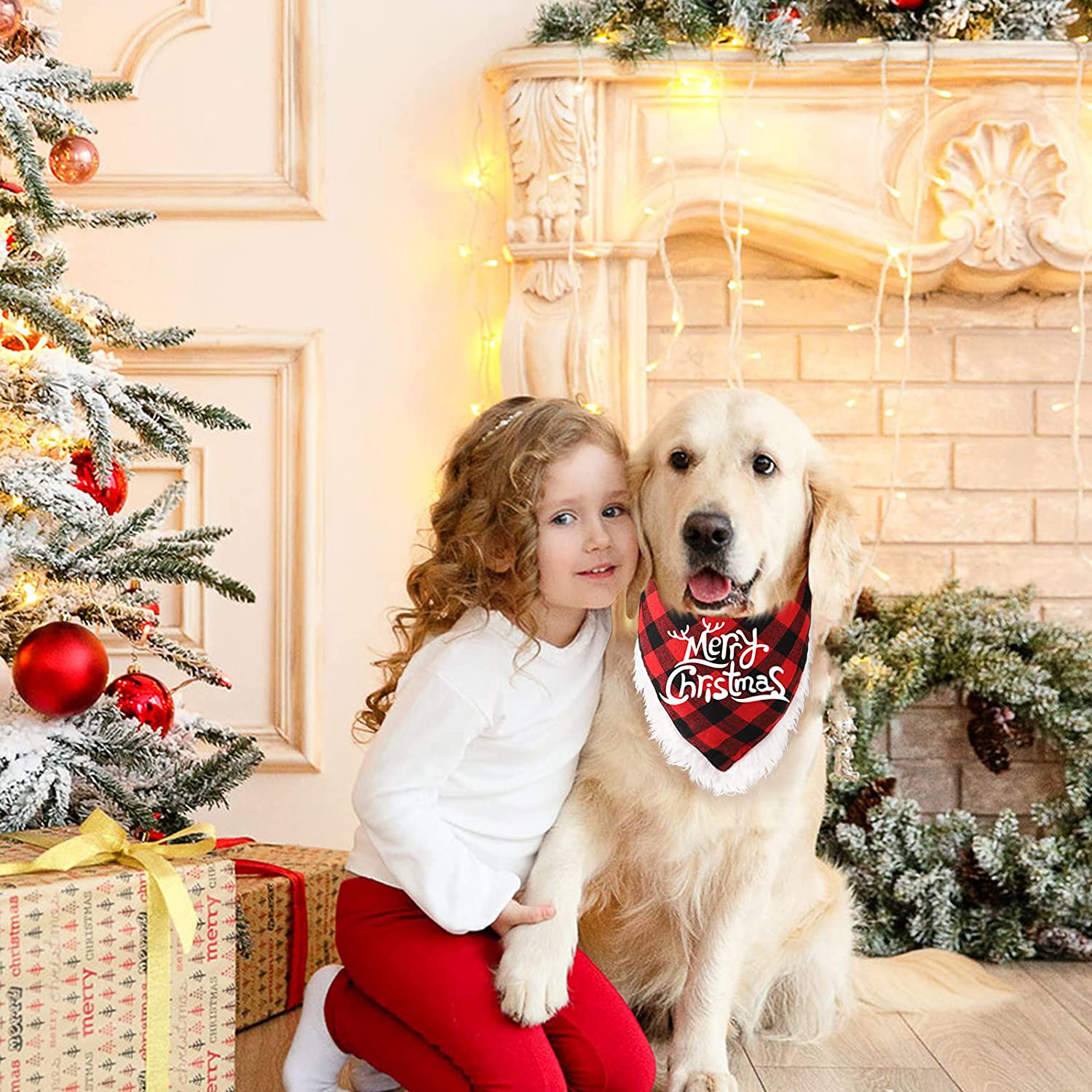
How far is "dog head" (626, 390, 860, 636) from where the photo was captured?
5.25 feet

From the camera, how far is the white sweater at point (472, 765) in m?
1.43

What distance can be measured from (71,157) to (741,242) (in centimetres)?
131

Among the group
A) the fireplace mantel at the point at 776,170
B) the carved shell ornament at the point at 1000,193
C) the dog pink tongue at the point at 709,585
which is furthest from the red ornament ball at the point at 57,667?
the carved shell ornament at the point at 1000,193

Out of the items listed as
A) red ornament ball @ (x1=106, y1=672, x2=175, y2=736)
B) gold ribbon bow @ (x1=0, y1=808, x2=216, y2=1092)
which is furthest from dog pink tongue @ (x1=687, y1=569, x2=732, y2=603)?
red ornament ball @ (x1=106, y1=672, x2=175, y2=736)

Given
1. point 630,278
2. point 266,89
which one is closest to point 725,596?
point 630,278

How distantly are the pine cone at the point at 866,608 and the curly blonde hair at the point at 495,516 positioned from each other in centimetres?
96

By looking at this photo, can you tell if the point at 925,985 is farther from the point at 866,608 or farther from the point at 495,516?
the point at 495,516

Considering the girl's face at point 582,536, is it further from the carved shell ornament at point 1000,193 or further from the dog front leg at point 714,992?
the carved shell ornament at point 1000,193

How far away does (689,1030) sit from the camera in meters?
1.60

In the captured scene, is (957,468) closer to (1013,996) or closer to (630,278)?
(630,278)

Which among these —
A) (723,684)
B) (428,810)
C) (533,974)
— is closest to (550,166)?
(723,684)

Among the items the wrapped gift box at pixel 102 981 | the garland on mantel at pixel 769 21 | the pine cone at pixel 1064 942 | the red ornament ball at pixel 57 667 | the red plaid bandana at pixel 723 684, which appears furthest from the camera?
the garland on mantel at pixel 769 21

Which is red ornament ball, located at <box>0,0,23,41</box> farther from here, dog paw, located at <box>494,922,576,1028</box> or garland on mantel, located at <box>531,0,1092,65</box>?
dog paw, located at <box>494,922,576,1028</box>

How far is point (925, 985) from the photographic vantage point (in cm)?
203
